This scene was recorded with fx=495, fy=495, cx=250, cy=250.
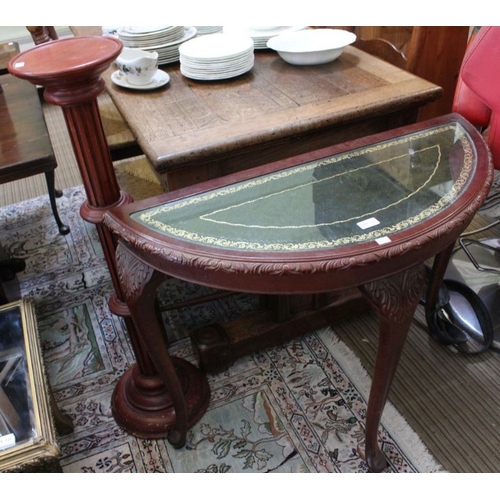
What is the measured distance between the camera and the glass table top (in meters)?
0.85

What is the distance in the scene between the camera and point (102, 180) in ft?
3.18

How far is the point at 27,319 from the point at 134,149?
664 millimetres

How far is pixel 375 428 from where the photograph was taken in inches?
42.3

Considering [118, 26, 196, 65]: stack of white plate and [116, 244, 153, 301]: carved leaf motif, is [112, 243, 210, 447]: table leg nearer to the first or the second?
[116, 244, 153, 301]: carved leaf motif

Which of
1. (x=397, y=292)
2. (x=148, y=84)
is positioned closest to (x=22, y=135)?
(x=148, y=84)

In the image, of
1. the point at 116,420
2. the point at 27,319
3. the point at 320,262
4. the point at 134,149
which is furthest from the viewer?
the point at 134,149

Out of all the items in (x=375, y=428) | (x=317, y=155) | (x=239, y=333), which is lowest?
(x=239, y=333)

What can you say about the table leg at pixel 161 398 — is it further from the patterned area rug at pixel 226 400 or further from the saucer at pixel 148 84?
the saucer at pixel 148 84

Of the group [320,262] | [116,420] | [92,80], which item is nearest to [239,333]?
[116,420]

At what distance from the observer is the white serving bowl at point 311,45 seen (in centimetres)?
141

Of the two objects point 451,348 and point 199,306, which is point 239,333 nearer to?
point 199,306

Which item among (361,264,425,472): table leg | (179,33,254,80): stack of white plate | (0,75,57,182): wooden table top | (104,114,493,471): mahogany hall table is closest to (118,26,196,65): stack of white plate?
(179,33,254,80): stack of white plate

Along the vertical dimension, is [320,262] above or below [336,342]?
above

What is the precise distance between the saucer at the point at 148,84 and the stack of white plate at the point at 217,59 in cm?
6
